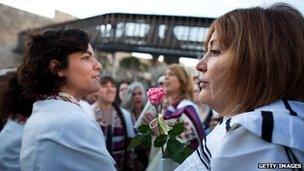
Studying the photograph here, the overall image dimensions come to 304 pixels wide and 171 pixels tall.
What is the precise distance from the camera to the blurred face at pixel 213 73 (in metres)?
1.19

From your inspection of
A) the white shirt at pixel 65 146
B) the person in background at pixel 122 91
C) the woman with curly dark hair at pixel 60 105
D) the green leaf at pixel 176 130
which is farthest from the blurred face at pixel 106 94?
the green leaf at pixel 176 130

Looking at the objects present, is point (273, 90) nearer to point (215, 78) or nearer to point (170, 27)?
point (215, 78)

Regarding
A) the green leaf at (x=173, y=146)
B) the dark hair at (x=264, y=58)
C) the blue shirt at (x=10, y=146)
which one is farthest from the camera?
the blue shirt at (x=10, y=146)

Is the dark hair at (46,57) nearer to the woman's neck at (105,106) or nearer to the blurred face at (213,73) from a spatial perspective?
the blurred face at (213,73)

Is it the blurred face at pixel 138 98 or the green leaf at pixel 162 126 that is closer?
the green leaf at pixel 162 126

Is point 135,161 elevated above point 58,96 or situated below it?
below

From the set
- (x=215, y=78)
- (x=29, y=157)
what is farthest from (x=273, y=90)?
(x=29, y=157)

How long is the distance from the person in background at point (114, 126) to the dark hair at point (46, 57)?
1976 mm

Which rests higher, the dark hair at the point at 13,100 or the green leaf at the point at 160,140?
the green leaf at the point at 160,140

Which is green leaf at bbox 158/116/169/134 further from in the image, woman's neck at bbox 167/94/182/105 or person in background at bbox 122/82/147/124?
person in background at bbox 122/82/147/124

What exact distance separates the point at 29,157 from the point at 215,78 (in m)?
0.91

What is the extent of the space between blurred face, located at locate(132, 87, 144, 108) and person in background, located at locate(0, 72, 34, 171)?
100 inches

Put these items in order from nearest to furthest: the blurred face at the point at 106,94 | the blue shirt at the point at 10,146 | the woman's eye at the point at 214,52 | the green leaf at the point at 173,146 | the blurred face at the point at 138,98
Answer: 1. the woman's eye at the point at 214,52
2. the green leaf at the point at 173,146
3. the blue shirt at the point at 10,146
4. the blurred face at the point at 106,94
5. the blurred face at the point at 138,98

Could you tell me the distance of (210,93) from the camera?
1258 mm
